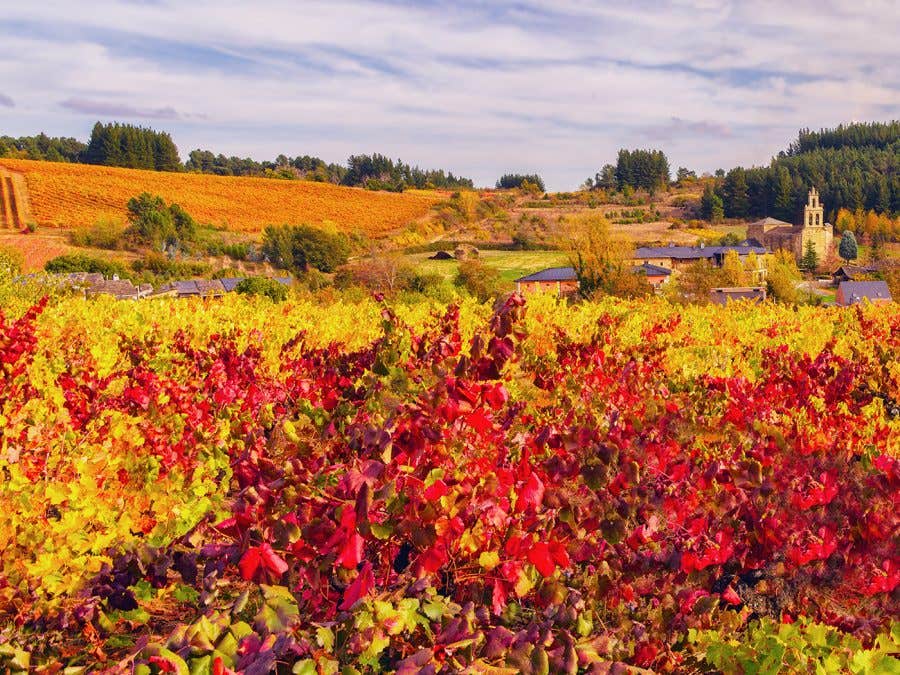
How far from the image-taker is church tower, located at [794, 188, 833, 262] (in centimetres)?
11162

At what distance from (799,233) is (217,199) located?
8360 cm

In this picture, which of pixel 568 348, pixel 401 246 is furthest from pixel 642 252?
pixel 568 348

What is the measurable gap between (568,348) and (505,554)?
4788mm

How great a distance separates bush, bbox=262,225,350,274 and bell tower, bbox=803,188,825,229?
8309 cm

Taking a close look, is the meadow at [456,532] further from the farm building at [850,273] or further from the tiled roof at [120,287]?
the farm building at [850,273]

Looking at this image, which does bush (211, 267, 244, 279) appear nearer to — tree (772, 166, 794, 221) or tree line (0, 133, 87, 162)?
tree line (0, 133, 87, 162)

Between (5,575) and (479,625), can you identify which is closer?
(479,625)

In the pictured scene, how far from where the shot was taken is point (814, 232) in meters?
116

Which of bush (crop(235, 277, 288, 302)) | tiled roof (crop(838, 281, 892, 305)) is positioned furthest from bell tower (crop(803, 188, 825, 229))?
bush (crop(235, 277, 288, 302))

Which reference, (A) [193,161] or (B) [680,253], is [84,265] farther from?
(A) [193,161]

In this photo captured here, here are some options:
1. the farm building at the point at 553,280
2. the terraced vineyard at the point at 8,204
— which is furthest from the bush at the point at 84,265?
the farm building at the point at 553,280

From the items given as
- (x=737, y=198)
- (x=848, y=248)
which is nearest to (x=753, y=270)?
(x=848, y=248)

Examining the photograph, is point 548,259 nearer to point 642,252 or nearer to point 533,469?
point 642,252

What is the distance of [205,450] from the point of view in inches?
A: 175
